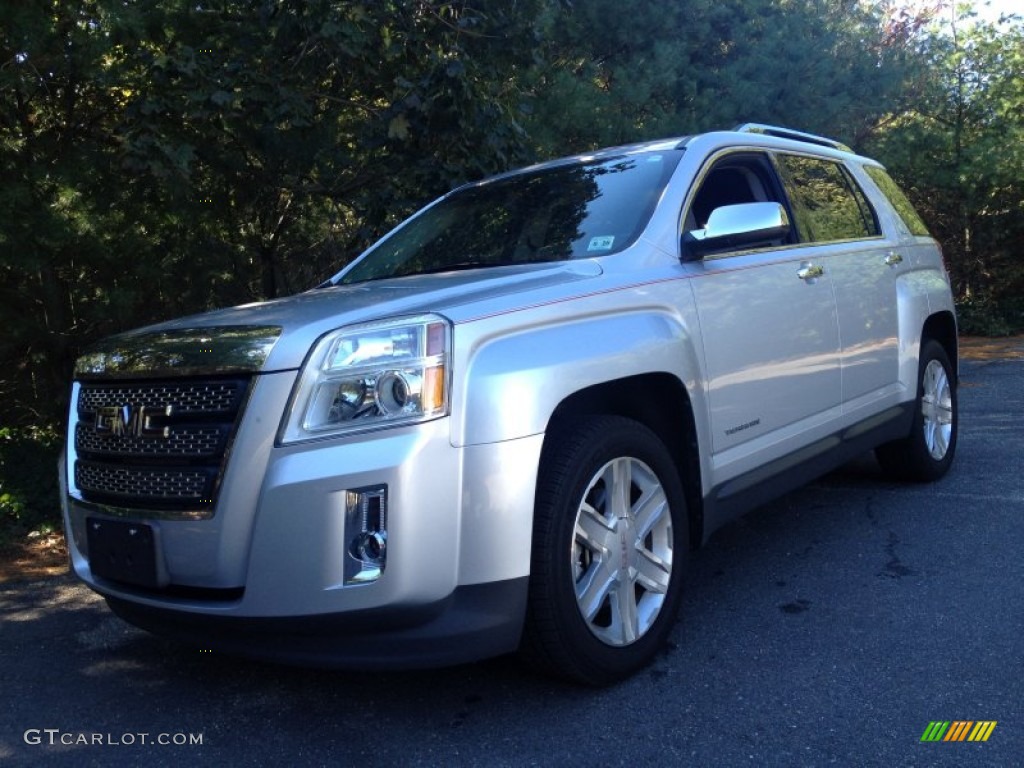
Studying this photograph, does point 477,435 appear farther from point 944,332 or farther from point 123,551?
point 944,332

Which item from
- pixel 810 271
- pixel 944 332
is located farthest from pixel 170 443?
pixel 944 332

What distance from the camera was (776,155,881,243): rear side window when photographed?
188 inches

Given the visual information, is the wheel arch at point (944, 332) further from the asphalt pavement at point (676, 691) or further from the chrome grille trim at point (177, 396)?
the chrome grille trim at point (177, 396)

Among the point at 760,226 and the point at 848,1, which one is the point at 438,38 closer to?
the point at 760,226

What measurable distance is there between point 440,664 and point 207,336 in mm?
1226

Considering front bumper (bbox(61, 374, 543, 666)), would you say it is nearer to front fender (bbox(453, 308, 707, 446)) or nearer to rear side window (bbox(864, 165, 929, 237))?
front fender (bbox(453, 308, 707, 446))

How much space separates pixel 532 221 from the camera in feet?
13.5

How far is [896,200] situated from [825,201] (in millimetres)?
1132

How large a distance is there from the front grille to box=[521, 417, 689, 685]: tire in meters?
0.97

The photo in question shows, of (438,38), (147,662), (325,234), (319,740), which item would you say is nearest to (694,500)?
(319,740)

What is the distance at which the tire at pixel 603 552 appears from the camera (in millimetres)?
2965

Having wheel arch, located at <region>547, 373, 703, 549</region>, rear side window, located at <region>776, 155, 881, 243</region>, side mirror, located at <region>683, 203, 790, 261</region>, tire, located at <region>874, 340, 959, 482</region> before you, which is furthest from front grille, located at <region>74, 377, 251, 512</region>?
tire, located at <region>874, 340, 959, 482</region>

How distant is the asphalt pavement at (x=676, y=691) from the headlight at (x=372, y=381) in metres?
1.00

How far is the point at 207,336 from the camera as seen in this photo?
3041mm
